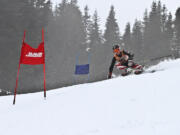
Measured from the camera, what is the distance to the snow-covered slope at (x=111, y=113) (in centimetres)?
555

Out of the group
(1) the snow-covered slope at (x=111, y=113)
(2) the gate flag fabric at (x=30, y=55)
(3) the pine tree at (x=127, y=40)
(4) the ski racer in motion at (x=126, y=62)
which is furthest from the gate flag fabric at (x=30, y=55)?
(3) the pine tree at (x=127, y=40)

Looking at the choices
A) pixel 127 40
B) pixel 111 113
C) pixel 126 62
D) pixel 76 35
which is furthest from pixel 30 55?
pixel 127 40

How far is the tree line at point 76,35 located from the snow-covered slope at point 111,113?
2766cm

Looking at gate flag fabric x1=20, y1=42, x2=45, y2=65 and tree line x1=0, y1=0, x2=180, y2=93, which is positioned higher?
tree line x1=0, y1=0, x2=180, y2=93

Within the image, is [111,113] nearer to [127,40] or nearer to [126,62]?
[126,62]

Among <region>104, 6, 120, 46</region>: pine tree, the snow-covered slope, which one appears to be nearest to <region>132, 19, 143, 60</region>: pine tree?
<region>104, 6, 120, 46</region>: pine tree

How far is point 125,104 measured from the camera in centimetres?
696

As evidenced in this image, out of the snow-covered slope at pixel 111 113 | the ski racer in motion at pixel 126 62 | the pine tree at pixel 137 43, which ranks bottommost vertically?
the snow-covered slope at pixel 111 113

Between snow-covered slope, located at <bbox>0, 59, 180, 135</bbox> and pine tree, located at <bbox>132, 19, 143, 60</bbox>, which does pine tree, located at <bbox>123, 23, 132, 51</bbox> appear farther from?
snow-covered slope, located at <bbox>0, 59, 180, 135</bbox>

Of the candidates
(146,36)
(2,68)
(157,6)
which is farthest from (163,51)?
(2,68)

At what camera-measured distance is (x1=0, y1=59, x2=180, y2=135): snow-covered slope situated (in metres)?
5.55

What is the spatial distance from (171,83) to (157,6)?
179 feet

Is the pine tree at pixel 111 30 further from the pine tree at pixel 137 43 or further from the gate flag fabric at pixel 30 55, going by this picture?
the gate flag fabric at pixel 30 55

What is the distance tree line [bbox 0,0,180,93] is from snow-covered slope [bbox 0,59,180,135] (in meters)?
27.7
